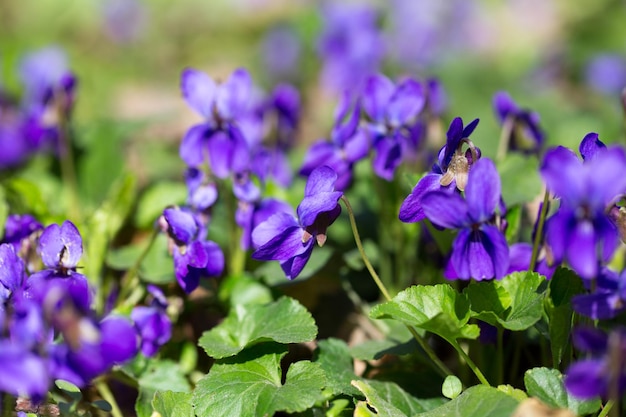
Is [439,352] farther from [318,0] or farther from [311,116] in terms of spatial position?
[318,0]

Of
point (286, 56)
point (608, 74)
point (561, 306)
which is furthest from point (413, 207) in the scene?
point (286, 56)

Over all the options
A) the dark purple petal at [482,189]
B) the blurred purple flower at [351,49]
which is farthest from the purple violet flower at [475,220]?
the blurred purple flower at [351,49]

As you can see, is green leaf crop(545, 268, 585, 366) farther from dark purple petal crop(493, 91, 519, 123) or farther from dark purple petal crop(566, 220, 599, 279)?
dark purple petal crop(493, 91, 519, 123)

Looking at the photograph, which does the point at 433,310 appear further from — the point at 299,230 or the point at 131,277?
the point at 131,277

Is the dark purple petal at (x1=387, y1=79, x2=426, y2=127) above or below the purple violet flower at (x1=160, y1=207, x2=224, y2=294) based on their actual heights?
above

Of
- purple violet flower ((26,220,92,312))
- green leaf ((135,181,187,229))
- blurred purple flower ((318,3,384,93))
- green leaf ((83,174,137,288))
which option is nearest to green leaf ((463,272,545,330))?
purple violet flower ((26,220,92,312))

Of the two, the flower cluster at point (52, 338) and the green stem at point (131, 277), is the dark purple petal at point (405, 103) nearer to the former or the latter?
the green stem at point (131, 277)
